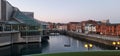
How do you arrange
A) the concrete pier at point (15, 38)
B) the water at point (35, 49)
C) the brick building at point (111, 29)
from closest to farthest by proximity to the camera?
the water at point (35, 49)
the concrete pier at point (15, 38)
the brick building at point (111, 29)

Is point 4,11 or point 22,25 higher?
point 4,11

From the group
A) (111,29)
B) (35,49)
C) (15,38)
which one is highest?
(111,29)

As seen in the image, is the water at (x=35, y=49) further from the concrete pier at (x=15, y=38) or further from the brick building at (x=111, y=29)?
the brick building at (x=111, y=29)

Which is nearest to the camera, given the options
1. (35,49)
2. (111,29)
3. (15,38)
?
(35,49)

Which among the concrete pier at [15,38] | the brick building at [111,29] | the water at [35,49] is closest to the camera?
the water at [35,49]

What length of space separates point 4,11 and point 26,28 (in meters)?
11.3

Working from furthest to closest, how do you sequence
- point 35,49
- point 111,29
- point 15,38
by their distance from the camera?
point 111,29, point 15,38, point 35,49

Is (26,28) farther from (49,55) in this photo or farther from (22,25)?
(49,55)

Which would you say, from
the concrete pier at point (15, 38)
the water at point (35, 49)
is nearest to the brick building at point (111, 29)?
the water at point (35, 49)

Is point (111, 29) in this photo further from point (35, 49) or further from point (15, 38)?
point (35, 49)

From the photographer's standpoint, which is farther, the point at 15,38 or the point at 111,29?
the point at 111,29

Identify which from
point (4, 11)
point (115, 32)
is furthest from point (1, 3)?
point (115, 32)

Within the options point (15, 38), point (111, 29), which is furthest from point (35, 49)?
point (111, 29)

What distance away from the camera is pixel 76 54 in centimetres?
1487
